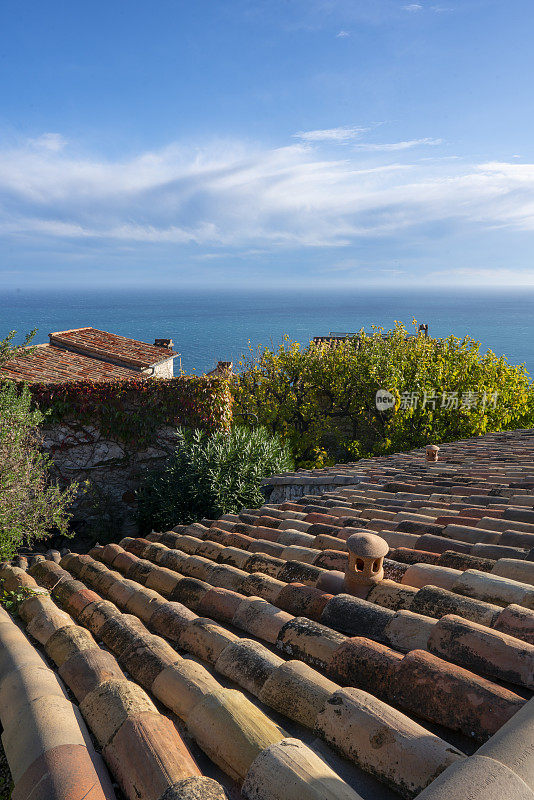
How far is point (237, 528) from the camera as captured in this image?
5.61 m

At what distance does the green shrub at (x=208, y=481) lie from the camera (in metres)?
9.12

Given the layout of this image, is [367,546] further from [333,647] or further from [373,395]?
[373,395]

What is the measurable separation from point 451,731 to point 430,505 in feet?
12.6

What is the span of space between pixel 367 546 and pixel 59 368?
17.0 metres

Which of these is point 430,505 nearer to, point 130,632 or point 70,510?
point 130,632

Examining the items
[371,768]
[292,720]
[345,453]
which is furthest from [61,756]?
[345,453]

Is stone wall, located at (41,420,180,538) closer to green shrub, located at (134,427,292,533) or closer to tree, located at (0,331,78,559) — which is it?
green shrub, located at (134,427,292,533)

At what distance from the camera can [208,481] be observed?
30.2 ft

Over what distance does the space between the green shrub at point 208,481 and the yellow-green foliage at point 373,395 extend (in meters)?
6.14

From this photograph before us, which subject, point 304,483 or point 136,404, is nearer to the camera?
point 304,483

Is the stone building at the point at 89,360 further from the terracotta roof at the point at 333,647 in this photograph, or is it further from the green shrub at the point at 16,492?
the terracotta roof at the point at 333,647

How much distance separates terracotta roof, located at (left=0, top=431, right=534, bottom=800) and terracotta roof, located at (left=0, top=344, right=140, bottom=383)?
424 inches

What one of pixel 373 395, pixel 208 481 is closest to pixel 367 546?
pixel 208 481

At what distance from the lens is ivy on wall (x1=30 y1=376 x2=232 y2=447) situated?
1165 centimetres
